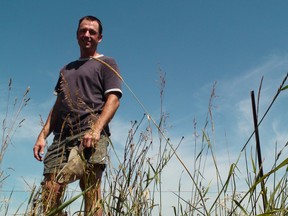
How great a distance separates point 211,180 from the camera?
1.67 meters

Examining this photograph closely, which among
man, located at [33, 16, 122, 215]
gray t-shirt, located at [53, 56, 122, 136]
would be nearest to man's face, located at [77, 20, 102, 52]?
man, located at [33, 16, 122, 215]

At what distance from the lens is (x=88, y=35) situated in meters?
2.81

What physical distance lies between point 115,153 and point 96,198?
0.60 ft

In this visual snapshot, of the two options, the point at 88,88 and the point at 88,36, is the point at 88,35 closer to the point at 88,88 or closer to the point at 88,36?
the point at 88,36

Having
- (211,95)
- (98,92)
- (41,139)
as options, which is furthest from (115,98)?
(211,95)

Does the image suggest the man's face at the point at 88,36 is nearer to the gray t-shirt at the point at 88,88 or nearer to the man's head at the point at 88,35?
the man's head at the point at 88,35

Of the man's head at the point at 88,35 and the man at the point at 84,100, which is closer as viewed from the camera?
the man at the point at 84,100

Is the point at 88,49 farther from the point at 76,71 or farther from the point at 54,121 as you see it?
the point at 54,121

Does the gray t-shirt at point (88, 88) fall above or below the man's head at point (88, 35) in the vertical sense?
below

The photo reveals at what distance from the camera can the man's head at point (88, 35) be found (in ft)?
9.23

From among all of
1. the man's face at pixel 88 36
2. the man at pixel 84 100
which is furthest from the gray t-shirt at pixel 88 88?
the man's face at pixel 88 36

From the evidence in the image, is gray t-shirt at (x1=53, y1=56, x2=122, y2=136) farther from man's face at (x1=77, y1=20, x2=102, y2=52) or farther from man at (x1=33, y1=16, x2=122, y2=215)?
man's face at (x1=77, y1=20, x2=102, y2=52)

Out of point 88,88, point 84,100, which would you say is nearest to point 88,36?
point 88,88

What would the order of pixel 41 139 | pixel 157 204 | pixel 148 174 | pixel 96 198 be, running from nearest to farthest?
1. pixel 96 198
2. pixel 148 174
3. pixel 157 204
4. pixel 41 139
